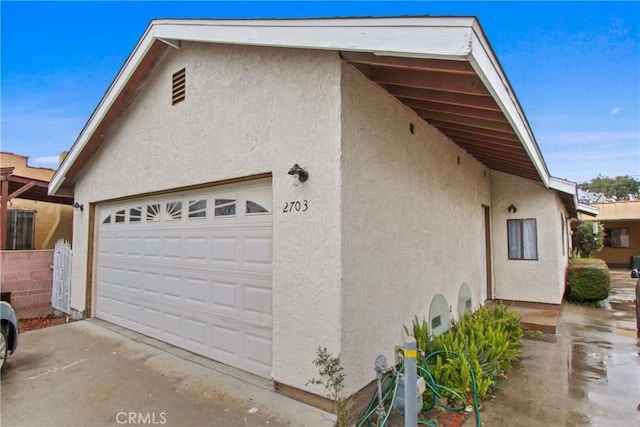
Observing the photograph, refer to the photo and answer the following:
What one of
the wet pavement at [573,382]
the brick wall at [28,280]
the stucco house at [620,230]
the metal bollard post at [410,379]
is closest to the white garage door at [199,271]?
the metal bollard post at [410,379]

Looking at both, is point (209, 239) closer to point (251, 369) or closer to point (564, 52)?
point (251, 369)

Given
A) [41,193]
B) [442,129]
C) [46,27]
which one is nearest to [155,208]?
[442,129]

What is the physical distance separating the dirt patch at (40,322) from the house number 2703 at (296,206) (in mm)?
7152

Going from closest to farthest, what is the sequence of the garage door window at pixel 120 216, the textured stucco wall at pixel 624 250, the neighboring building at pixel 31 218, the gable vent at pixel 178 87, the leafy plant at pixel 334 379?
the leafy plant at pixel 334 379, the gable vent at pixel 178 87, the garage door window at pixel 120 216, the neighboring building at pixel 31 218, the textured stucco wall at pixel 624 250

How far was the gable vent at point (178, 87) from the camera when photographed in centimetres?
548

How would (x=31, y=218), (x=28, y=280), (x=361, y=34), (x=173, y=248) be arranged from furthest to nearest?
1. (x=31, y=218)
2. (x=28, y=280)
3. (x=173, y=248)
4. (x=361, y=34)

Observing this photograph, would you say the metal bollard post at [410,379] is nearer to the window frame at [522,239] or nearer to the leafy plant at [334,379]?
the leafy plant at [334,379]

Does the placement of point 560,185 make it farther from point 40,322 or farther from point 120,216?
point 40,322

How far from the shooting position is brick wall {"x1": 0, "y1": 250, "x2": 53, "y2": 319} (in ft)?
26.9

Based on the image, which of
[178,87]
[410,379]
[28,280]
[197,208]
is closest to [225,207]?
[197,208]

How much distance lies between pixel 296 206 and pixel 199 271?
2.37 metres

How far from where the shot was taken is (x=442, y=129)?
20.2 ft

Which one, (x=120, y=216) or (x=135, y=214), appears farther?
(x=120, y=216)

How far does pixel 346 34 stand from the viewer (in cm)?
312
